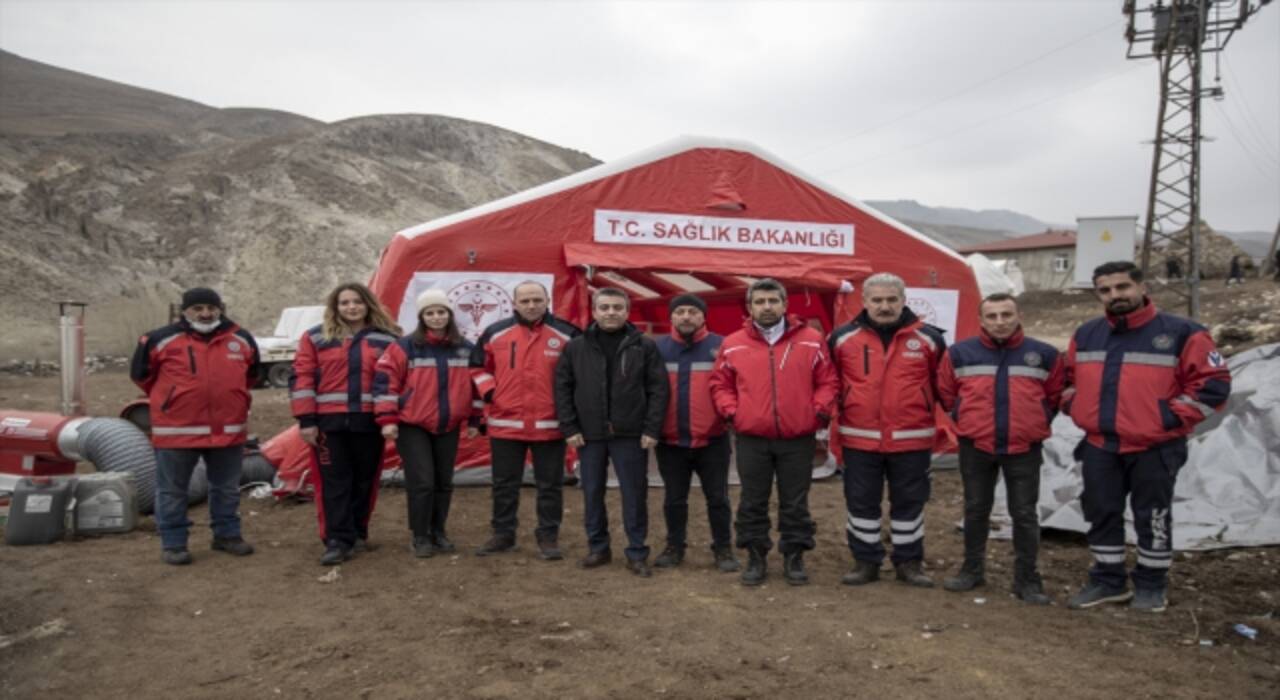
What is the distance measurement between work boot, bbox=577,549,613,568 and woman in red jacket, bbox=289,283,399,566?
1.40m

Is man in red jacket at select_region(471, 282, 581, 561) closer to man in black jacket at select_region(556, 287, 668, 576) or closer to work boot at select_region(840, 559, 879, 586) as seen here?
man in black jacket at select_region(556, 287, 668, 576)

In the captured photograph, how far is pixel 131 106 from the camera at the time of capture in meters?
57.1

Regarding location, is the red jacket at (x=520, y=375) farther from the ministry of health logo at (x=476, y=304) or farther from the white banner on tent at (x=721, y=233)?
the white banner on tent at (x=721, y=233)

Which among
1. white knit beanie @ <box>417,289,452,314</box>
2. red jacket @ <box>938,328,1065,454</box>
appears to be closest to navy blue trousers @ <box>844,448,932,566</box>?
red jacket @ <box>938,328,1065,454</box>

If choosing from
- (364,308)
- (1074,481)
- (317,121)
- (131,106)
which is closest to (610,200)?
(364,308)

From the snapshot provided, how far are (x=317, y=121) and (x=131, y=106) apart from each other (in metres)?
12.8

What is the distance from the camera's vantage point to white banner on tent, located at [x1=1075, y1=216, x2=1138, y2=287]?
31.4 m

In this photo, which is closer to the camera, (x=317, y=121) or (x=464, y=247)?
(x=464, y=247)

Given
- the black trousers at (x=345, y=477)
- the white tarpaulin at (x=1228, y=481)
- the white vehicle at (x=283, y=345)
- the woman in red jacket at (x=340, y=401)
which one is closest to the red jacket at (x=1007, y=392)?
the white tarpaulin at (x=1228, y=481)

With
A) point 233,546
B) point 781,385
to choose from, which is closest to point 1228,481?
point 781,385

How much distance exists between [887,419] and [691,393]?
1.02m

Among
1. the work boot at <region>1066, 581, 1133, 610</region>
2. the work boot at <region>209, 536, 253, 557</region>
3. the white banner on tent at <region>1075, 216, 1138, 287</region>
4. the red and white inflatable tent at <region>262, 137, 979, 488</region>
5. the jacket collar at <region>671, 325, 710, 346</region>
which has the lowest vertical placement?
the work boot at <region>209, 536, 253, 557</region>

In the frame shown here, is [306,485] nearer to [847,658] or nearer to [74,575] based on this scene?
[74,575]

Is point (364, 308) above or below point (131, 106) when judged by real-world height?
below
